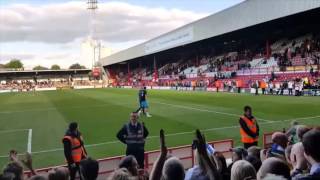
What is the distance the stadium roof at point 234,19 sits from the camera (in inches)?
1519

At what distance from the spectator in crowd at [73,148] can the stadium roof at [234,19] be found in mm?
31282

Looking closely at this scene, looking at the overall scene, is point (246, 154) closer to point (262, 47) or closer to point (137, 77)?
point (262, 47)

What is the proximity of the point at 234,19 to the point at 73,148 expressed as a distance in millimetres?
40549

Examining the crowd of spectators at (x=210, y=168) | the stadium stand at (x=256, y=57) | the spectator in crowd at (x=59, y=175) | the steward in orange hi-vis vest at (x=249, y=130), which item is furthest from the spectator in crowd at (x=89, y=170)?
the stadium stand at (x=256, y=57)

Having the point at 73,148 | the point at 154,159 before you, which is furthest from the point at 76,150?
the point at 154,159

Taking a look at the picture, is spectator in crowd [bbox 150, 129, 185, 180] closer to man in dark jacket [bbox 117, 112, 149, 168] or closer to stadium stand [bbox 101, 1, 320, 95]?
man in dark jacket [bbox 117, 112, 149, 168]

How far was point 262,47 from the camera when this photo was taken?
55375mm

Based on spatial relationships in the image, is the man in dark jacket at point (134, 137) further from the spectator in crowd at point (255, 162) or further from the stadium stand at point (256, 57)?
the stadium stand at point (256, 57)

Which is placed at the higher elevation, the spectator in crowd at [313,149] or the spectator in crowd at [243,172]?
the spectator in crowd at [313,149]

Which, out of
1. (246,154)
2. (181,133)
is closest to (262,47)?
(181,133)

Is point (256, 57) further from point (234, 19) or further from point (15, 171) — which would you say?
point (15, 171)

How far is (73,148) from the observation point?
31.4 ft

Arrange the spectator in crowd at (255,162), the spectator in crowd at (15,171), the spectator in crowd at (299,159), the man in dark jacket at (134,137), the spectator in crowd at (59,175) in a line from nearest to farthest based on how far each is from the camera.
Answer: the spectator in crowd at (59,175)
the spectator in crowd at (299,159)
the spectator in crowd at (15,171)
the spectator in crowd at (255,162)
the man in dark jacket at (134,137)

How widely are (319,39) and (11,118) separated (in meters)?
33.0
